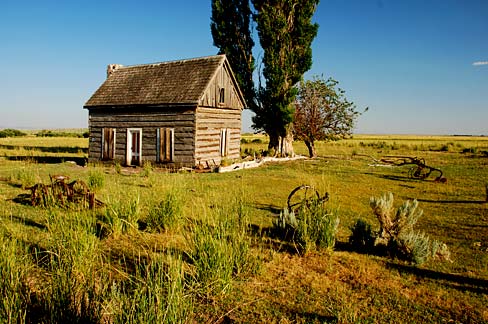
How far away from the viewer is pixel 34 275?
176 inches

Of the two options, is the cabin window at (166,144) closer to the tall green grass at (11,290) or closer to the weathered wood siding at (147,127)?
the weathered wood siding at (147,127)

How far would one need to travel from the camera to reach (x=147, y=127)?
17938mm

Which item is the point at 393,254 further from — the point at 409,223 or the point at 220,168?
the point at 220,168

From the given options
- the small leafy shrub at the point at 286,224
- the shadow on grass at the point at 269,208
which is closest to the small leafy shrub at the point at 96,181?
the shadow on grass at the point at 269,208

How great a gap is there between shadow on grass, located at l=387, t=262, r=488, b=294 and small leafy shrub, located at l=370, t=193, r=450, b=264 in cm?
27

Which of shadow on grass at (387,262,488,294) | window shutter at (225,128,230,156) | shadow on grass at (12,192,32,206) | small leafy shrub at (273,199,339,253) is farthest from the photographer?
window shutter at (225,128,230,156)

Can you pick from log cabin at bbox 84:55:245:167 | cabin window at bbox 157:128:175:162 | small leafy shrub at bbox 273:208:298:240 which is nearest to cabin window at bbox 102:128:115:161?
log cabin at bbox 84:55:245:167

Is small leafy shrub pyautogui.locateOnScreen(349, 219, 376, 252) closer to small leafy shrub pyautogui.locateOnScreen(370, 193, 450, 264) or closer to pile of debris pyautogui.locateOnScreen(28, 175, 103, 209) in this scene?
small leafy shrub pyautogui.locateOnScreen(370, 193, 450, 264)

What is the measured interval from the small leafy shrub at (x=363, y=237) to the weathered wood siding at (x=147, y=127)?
11.7m

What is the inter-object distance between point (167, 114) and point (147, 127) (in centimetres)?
144

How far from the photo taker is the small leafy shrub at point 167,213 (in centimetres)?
641

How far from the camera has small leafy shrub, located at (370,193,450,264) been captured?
5562mm

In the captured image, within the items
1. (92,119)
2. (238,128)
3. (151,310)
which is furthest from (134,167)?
(151,310)

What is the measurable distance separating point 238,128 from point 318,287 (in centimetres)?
1699
